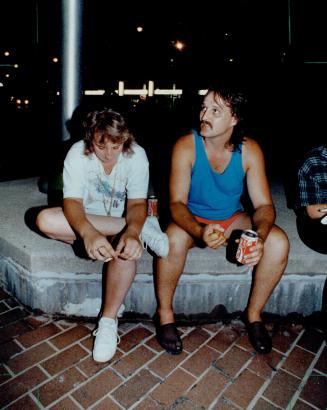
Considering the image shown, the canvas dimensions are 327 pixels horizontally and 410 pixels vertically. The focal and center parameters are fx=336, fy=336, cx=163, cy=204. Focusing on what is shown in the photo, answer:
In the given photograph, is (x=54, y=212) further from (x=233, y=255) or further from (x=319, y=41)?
(x=319, y=41)

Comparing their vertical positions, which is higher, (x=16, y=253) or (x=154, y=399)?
(x=16, y=253)

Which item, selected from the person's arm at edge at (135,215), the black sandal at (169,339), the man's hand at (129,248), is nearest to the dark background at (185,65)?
the person's arm at edge at (135,215)

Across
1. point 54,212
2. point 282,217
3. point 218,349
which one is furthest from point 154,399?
point 282,217

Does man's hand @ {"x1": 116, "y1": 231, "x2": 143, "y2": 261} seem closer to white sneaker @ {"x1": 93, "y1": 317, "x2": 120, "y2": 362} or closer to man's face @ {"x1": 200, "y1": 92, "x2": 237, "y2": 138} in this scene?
white sneaker @ {"x1": 93, "y1": 317, "x2": 120, "y2": 362}

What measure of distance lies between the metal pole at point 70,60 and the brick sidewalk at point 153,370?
7.39ft

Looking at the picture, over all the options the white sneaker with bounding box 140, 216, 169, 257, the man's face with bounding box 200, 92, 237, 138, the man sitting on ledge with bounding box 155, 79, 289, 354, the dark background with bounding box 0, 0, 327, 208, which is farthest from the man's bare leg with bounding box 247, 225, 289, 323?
the dark background with bounding box 0, 0, 327, 208

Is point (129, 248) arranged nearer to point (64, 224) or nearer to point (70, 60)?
point (64, 224)

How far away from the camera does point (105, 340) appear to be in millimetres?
2494

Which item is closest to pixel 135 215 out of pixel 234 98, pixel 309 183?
pixel 234 98

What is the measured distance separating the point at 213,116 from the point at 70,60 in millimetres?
1939

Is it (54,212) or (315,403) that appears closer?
(315,403)

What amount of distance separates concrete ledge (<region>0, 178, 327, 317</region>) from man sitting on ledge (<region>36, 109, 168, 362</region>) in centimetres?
22

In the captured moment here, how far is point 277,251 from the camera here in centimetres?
259

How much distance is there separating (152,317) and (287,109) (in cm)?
1541
